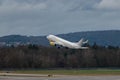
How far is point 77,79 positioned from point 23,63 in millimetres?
107620

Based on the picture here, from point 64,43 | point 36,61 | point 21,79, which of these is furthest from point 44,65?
point 21,79

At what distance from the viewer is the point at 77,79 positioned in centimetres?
8819

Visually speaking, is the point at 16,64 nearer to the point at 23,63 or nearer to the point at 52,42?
the point at 23,63

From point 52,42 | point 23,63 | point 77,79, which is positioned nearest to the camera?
point 77,79

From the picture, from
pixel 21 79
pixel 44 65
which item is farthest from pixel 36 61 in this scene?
pixel 21 79

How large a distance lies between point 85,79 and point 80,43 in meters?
97.8

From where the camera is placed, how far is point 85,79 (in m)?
88.8

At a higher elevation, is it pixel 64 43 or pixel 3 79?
pixel 64 43

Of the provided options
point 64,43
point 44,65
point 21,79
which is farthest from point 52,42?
point 21,79

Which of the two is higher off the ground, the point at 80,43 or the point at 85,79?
the point at 80,43

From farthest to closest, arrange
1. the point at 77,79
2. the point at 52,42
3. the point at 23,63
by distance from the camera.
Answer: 1. the point at 23,63
2. the point at 52,42
3. the point at 77,79

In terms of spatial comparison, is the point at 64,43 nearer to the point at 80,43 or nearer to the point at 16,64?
the point at 80,43

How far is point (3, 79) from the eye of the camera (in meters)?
89.5

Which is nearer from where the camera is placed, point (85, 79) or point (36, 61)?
point (85, 79)
